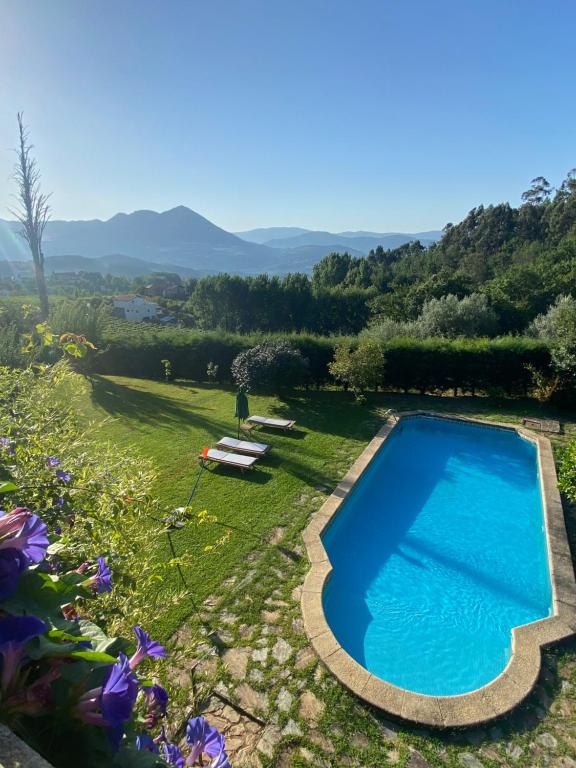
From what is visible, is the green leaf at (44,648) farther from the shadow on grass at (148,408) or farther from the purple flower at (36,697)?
the shadow on grass at (148,408)

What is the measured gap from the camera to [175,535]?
748 centimetres

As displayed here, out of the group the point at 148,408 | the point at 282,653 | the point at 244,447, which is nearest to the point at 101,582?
the point at 282,653

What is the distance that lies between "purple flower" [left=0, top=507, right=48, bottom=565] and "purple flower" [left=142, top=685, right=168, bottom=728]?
665 millimetres

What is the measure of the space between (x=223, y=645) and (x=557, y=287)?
1422 inches

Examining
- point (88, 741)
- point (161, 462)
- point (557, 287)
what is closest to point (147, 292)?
point (557, 287)

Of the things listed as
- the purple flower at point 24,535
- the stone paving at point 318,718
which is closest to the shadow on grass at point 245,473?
the stone paving at point 318,718

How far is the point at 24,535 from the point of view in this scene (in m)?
1.06

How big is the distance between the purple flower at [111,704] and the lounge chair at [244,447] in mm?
9545

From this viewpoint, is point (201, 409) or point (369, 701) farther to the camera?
point (201, 409)

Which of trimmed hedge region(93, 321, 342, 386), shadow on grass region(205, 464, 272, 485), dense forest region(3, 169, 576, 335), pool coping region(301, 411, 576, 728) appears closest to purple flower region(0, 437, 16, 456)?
pool coping region(301, 411, 576, 728)

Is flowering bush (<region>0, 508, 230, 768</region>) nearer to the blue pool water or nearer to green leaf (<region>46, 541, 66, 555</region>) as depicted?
green leaf (<region>46, 541, 66, 555</region>)

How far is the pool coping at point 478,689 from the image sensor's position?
14.7 feet

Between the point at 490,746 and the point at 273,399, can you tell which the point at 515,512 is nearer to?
the point at 490,746

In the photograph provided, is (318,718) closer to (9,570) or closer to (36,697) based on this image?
(36,697)
